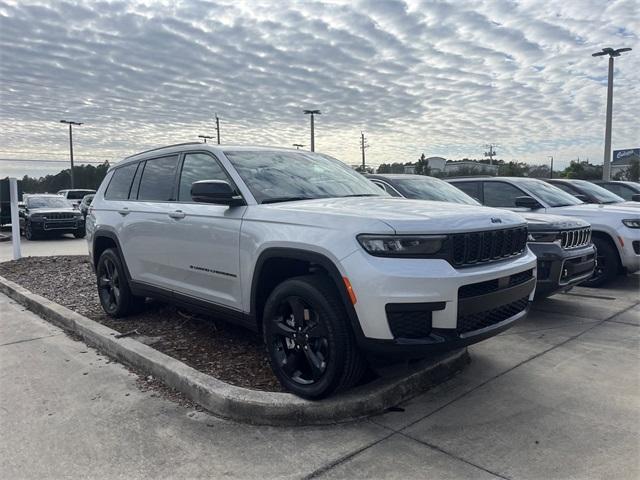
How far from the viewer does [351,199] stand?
406cm

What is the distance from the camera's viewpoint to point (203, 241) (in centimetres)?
425

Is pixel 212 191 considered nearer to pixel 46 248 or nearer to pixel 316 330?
pixel 316 330

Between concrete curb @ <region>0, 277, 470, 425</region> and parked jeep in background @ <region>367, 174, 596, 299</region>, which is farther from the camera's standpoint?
parked jeep in background @ <region>367, 174, 596, 299</region>

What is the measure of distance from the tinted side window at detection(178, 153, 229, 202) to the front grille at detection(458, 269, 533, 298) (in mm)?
2163

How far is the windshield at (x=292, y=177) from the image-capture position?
161 inches

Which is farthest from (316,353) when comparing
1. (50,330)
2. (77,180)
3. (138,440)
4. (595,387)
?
(77,180)

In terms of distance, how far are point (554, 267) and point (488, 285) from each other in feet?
8.94

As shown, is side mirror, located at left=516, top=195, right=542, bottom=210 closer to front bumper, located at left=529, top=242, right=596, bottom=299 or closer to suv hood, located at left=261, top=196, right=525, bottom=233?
front bumper, located at left=529, top=242, right=596, bottom=299

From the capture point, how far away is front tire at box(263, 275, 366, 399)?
3.22 metres

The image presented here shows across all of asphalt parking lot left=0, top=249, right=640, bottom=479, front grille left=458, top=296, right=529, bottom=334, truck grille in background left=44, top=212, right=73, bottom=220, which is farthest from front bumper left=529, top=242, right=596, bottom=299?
truck grille in background left=44, top=212, right=73, bottom=220

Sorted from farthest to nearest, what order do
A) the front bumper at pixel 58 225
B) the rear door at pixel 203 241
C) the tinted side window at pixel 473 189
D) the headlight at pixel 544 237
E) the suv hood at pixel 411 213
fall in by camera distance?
the front bumper at pixel 58 225, the tinted side window at pixel 473 189, the headlight at pixel 544 237, the rear door at pixel 203 241, the suv hood at pixel 411 213

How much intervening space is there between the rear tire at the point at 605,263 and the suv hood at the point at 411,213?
4.57m

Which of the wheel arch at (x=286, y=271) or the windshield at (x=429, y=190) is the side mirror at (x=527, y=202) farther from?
the wheel arch at (x=286, y=271)

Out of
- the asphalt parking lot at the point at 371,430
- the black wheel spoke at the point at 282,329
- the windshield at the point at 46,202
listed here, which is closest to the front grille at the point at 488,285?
the asphalt parking lot at the point at 371,430
